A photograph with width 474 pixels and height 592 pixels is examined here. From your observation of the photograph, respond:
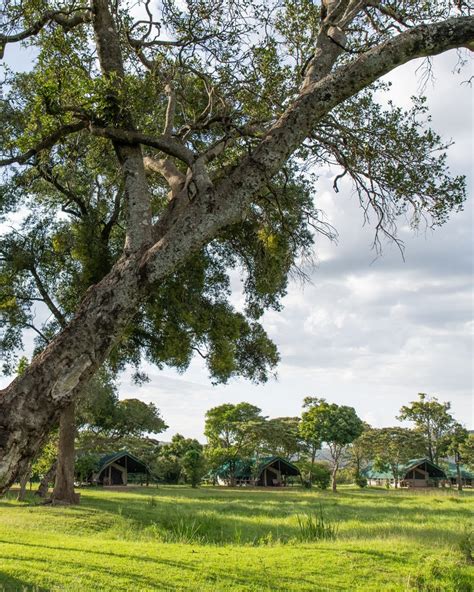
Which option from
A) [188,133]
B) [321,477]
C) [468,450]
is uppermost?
[188,133]

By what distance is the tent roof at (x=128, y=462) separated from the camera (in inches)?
1934

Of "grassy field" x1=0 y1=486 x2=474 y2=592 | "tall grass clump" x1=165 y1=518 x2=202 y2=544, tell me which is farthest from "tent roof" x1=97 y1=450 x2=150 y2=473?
"grassy field" x1=0 y1=486 x2=474 y2=592

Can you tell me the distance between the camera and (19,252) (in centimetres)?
1784

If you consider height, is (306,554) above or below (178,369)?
below

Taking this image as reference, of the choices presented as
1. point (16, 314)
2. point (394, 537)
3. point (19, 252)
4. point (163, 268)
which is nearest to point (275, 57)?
point (163, 268)

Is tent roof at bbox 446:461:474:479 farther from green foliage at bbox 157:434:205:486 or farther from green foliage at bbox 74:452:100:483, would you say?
green foliage at bbox 74:452:100:483

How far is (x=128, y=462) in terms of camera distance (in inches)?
2023

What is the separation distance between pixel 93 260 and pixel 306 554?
1015 centimetres

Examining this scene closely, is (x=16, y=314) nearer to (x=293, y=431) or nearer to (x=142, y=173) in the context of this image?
(x=142, y=173)

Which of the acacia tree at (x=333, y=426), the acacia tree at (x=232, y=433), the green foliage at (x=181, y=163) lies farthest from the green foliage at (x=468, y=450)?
the green foliage at (x=181, y=163)

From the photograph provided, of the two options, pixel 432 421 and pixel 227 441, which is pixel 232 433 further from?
pixel 432 421

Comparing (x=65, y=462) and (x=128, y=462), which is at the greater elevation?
(x=65, y=462)

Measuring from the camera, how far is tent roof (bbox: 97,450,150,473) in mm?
49125

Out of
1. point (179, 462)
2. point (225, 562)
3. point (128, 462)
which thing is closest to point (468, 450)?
point (179, 462)
